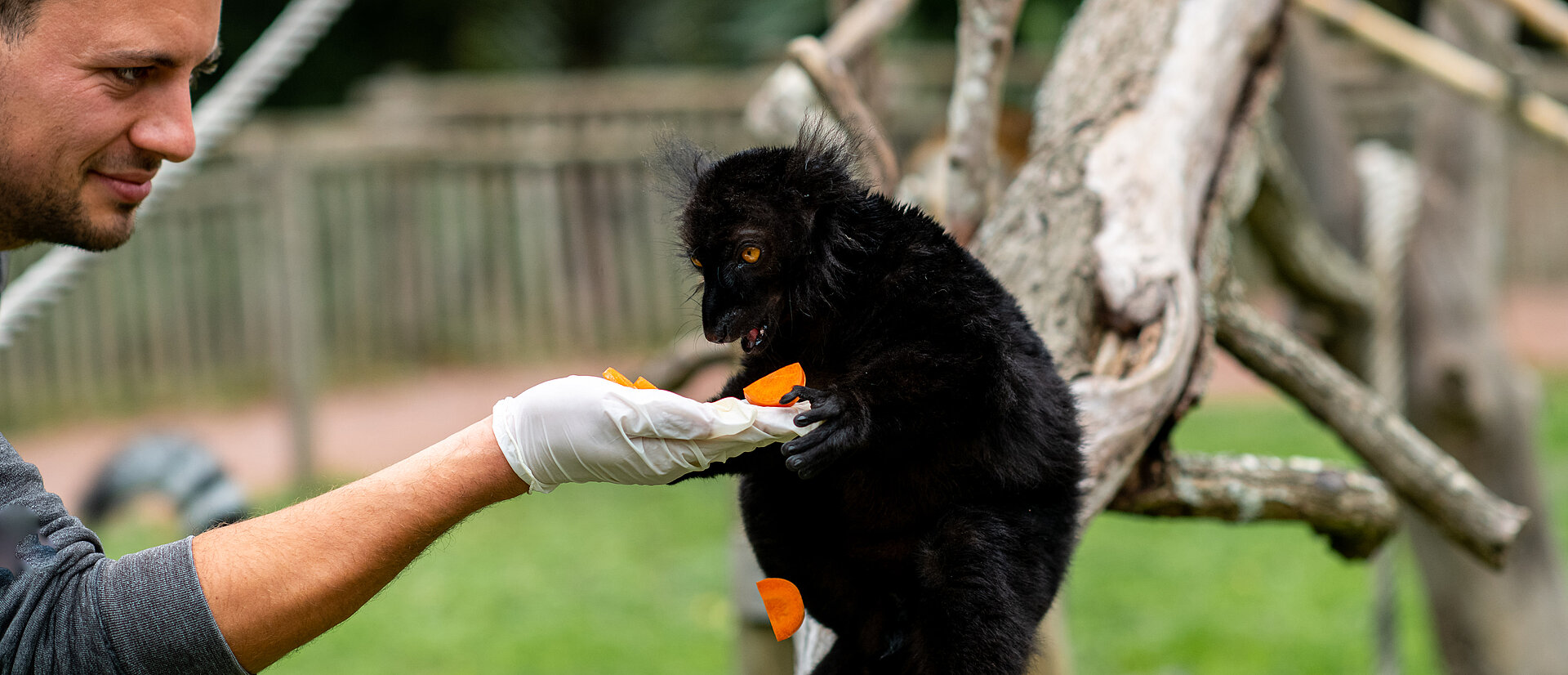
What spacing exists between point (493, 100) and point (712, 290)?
33.4ft

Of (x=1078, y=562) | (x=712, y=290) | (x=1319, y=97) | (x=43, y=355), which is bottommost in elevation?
(x=1078, y=562)

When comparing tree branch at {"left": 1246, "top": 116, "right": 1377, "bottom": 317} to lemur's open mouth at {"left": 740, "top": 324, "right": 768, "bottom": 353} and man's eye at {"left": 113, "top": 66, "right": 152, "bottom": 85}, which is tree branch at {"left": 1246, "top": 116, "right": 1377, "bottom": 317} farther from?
man's eye at {"left": 113, "top": 66, "right": 152, "bottom": 85}

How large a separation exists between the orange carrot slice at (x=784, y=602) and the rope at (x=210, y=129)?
203cm

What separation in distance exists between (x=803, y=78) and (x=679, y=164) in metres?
1.63

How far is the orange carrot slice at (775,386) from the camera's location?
2238 millimetres

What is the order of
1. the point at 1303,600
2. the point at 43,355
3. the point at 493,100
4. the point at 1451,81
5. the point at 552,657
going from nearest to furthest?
the point at 1451,81, the point at 552,657, the point at 1303,600, the point at 43,355, the point at 493,100

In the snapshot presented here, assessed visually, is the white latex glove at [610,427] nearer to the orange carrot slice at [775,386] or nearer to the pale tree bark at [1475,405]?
the orange carrot slice at [775,386]

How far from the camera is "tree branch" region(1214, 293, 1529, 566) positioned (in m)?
3.40

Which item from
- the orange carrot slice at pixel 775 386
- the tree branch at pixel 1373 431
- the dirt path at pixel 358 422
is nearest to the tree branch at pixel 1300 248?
the tree branch at pixel 1373 431

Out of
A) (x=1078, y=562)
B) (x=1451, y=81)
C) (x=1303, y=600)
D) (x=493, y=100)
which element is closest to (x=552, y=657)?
(x=1078, y=562)

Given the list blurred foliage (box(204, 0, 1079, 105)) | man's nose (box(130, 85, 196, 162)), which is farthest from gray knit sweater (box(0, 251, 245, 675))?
blurred foliage (box(204, 0, 1079, 105))

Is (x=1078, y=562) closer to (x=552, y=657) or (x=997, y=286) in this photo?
(x=552, y=657)

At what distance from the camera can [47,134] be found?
6.97 ft

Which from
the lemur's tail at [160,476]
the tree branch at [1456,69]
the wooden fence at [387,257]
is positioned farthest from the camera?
the wooden fence at [387,257]
